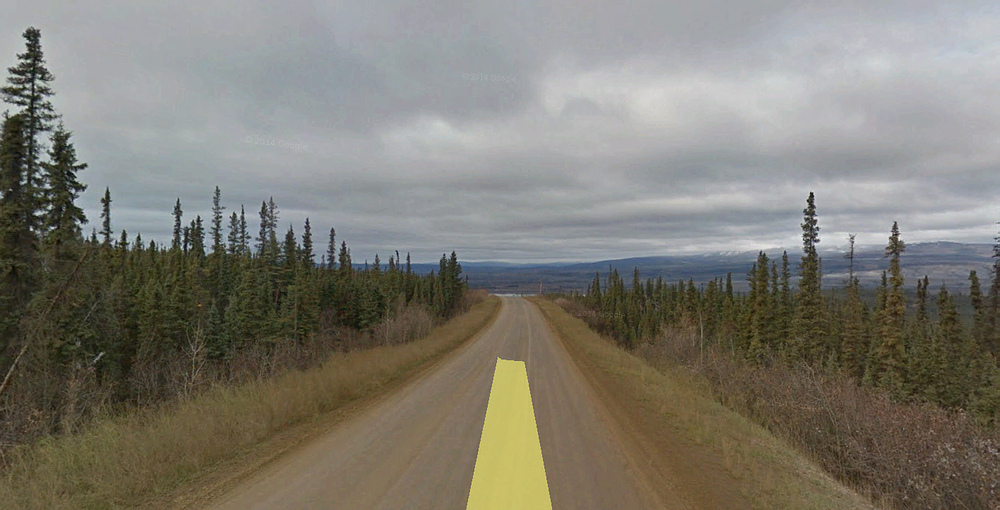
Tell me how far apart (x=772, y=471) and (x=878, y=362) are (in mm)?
39862

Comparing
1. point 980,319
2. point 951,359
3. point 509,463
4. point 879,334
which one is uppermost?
point 509,463

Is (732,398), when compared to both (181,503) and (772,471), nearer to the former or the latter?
(772,471)

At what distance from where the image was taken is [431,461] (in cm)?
620

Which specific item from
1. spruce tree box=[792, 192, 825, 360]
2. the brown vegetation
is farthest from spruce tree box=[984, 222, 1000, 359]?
the brown vegetation

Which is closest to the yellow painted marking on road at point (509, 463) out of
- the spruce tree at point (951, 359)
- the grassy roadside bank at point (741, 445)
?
the grassy roadside bank at point (741, 445)

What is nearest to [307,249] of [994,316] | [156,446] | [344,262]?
[344,262]

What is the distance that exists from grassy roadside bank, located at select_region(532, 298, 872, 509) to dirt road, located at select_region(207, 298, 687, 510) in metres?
1.34

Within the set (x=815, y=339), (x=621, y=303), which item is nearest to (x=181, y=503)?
(x=815, y=339)

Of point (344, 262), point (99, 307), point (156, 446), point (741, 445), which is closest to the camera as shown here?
point (156, 446)

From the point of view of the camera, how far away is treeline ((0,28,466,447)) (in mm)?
15617

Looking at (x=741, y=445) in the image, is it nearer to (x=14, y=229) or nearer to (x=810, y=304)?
(x=14, y=229)

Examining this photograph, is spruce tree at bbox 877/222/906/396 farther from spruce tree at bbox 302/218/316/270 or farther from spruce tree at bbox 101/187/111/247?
spruce tree at bbox 101/187/111/247

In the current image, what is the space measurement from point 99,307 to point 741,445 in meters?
30.0

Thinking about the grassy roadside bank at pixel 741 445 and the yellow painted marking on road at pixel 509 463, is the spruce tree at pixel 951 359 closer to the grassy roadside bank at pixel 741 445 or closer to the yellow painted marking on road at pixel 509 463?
the grassy roadside bank at pixel 741 445
